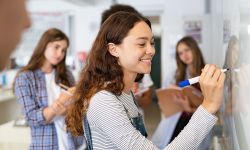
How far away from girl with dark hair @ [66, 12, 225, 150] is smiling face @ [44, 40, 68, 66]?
2.37 feet

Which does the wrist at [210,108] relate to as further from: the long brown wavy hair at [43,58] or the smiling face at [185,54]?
the smiling face at [185,54]

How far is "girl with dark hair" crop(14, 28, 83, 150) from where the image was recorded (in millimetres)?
1651

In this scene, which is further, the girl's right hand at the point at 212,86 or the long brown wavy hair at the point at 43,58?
the long brown wavy hair at the point at 43,58

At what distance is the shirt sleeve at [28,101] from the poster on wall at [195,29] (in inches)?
124

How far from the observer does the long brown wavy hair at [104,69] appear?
1.05 meters

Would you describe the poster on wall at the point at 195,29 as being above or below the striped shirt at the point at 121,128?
above

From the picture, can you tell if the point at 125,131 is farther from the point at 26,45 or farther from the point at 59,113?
the point at 26,45

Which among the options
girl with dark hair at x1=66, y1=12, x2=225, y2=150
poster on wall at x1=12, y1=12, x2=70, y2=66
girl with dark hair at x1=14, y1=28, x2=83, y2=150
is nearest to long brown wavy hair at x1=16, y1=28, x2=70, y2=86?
girl with dark hair at x1=14, y1=28, x2=83, y2=150

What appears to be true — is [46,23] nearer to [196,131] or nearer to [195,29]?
[195,29]

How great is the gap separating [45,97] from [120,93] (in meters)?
0.81

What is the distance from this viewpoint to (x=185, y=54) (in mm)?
2430

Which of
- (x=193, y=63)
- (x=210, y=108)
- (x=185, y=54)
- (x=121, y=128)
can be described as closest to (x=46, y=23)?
(x=185, y=54)

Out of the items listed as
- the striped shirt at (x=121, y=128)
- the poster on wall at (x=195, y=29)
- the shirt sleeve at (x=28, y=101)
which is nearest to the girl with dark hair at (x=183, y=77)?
the shirt sleeve at (x=28, y=101)

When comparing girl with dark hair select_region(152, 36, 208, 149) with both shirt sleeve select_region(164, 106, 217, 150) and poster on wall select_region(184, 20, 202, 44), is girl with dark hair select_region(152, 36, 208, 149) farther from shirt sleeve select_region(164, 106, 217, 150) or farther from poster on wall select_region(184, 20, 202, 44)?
poster on wall select_region(184, 20, 202, 44)
